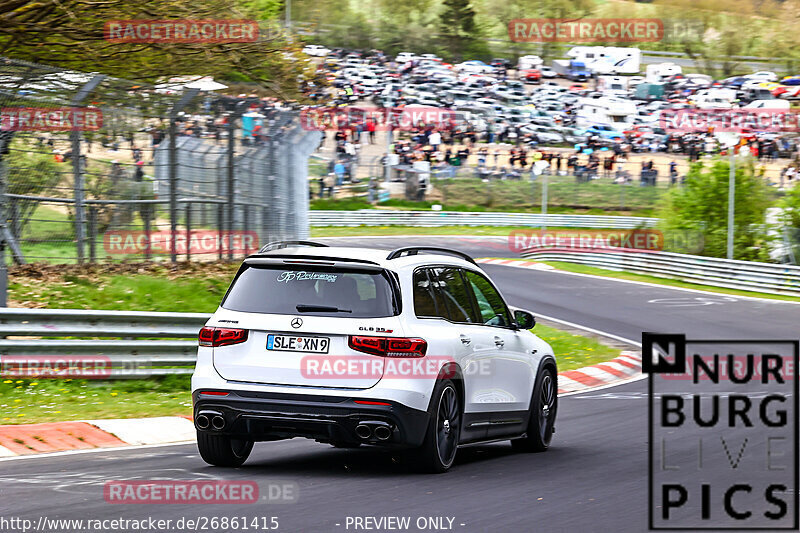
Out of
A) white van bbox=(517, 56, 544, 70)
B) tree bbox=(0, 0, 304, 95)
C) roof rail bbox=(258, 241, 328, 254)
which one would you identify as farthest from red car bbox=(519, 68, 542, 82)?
roof rail bbox=(258, 241, 328, 254)

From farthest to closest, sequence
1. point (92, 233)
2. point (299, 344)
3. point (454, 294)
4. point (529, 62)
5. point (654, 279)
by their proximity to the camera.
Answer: point (529, 62) → point (654, 279) → point (92, 233) → point (454, 294) → point (299, 344)

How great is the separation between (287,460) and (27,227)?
6663 mm

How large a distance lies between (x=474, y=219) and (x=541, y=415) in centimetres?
4575

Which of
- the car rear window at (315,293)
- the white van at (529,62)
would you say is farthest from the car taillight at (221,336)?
the white van at (529,62)

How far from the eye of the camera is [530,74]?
76.4 m

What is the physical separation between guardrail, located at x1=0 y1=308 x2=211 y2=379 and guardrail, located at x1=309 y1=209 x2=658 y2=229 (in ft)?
128

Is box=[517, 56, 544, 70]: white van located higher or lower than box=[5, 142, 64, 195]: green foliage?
higher

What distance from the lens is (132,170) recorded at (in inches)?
598

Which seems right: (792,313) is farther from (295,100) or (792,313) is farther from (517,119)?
(517,119)

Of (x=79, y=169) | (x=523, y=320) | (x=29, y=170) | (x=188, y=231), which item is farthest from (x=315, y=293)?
(x=188, y=231)

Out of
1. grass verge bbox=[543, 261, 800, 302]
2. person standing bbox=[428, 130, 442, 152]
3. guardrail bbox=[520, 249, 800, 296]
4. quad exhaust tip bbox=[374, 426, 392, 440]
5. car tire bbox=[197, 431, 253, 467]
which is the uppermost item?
person standing bbox=[428, 130, 442, 152]

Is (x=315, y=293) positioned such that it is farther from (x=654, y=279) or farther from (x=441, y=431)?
(x=654, y=279)

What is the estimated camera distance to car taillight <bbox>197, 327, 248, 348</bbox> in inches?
301

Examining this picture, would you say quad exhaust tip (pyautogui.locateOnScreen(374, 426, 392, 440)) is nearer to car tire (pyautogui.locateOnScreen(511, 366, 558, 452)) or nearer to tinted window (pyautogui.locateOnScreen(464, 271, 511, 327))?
tinted window (pyautogui.locateOnScreen(464, 271, 511, 327))
